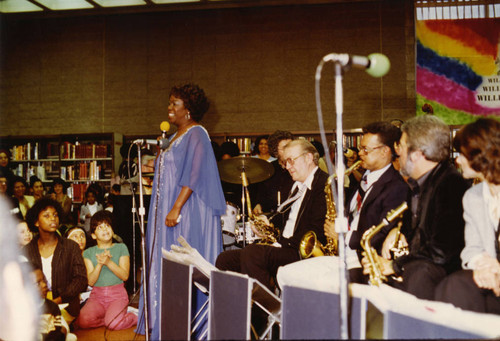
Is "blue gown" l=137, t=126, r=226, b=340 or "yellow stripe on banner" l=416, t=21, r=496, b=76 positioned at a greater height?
"yellow stripe on banner" l=416, t=21, r=496, b=76

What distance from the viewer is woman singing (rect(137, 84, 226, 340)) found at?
3180 mm

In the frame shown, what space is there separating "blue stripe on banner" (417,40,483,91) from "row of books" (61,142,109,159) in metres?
5.33

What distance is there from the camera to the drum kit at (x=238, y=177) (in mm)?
4520

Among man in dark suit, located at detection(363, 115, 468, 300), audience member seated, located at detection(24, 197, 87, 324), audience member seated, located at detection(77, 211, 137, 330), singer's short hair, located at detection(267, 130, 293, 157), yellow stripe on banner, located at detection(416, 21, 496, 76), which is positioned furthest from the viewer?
yellow stripe on banner, located at detection(416, 21, 496, 76)

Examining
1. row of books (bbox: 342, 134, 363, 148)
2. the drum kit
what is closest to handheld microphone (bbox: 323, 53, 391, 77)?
the drum kit

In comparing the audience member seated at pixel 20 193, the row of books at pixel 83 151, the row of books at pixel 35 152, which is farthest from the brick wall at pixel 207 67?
the audience member seated at pixel 20 193

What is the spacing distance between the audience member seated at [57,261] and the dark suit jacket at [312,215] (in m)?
1.64

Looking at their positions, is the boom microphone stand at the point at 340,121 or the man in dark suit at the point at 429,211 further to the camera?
the man in dark suit at the point at 429,211

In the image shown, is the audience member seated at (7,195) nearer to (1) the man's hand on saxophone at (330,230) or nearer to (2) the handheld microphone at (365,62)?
(1) the man's hand on saxophone at (330,230)

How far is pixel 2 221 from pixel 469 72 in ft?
22.2

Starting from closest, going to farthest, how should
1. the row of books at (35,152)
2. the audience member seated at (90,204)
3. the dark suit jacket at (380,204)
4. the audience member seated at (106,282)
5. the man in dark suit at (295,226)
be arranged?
the dark suit jacket at (380,204) < the man in dark suit at (295,226) < the audience member seated at (106,282) < the audience member seated at (90,204) < the row of books at (35,152)

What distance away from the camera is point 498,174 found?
6.85 feet

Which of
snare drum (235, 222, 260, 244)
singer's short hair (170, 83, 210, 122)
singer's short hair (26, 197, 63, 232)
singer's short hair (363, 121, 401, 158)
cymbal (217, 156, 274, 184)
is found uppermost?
singer's short hair (170, 83, 210, 122)

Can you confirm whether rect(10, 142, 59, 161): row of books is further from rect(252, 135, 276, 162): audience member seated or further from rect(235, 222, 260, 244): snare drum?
rect(235, 222, 260, 244): snare drum
